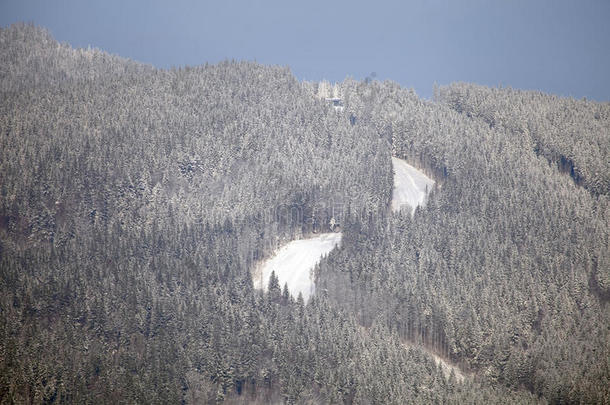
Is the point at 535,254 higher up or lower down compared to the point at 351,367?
higher up

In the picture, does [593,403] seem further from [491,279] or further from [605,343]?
[491,279]

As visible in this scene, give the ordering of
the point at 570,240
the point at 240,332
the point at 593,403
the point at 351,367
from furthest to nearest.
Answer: the point at 570,240, the point at 240,332, the point at 351,367, the point at 593,403

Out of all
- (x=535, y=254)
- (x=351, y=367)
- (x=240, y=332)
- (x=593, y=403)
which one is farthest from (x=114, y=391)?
(x=535, y=254)

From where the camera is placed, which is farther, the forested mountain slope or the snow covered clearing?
the snow covered clearing

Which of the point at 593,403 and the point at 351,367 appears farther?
the point at 351,367

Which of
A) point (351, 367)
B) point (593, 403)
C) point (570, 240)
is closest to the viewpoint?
point (593, 403)

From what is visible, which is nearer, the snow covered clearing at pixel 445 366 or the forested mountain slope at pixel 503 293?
the forested mountain slope at pixel 503 293

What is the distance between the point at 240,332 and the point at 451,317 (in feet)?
130

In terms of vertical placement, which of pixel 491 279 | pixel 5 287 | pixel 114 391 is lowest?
pixel 114 391

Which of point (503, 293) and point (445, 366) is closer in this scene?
point (445, 366)

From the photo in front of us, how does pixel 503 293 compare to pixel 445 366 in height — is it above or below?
above

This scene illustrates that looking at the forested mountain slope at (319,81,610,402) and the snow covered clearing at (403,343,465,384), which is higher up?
the forested mountain slope at (319,81,610,402)

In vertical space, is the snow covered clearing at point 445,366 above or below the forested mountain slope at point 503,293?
below

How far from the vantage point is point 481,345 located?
157 m
